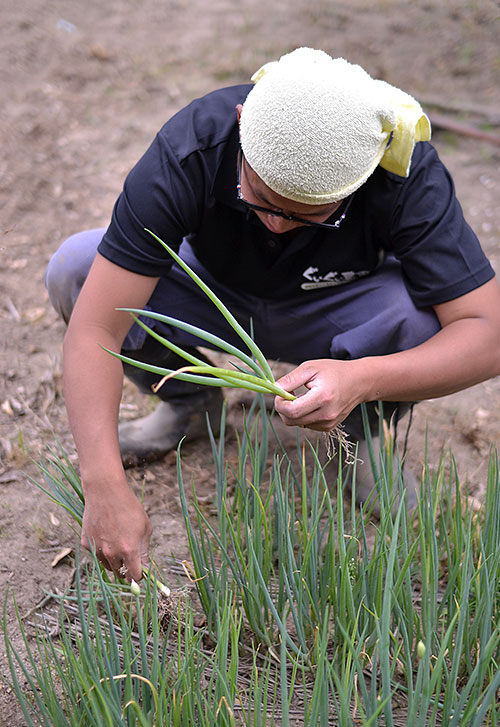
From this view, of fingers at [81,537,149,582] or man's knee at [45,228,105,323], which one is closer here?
fingers at [81,537,149,582]

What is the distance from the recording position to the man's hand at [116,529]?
1410 mm

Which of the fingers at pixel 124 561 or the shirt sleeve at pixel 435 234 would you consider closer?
the fingers at pixel 124 561

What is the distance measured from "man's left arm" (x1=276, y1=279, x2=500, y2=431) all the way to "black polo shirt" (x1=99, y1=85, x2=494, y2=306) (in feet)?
0.17

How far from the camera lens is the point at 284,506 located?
138cm

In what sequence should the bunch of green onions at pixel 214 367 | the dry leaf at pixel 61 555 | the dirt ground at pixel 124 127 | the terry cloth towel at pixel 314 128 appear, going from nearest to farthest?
1. the bunch of green onions at pixel 214 367
2. the terry cloth towel at pixel 314 128
3. the dry leaf at pixel 61 555
4. the dirt ground at pixel 124 127

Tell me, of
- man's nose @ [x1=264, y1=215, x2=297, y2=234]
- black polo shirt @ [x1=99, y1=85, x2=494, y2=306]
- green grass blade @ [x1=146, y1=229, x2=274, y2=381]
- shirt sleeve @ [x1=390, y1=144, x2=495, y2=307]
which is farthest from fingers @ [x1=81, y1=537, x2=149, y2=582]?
shirt sleeve @ [x1=390, y1=144, x2=495, y2=307]

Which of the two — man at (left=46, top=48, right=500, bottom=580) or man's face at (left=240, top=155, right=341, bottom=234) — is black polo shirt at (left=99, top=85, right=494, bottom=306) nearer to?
man at (left=46, top=48, right=500, bottom=580)

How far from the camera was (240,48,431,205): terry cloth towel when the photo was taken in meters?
1.31

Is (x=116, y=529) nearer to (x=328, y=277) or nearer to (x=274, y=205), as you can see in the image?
(x=274, y=205)

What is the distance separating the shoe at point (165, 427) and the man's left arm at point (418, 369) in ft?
2.45

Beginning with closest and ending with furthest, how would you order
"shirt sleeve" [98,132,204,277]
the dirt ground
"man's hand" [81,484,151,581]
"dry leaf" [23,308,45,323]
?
"man's hand" [81,484,151,581] → "shirt sleeve" [98,132,204,277] → the dirt ground → "dry leaf" [23,308,45,323]

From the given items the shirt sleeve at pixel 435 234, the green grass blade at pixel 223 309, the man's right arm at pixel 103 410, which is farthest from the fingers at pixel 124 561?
the shirt sleeve at pixel 435 234

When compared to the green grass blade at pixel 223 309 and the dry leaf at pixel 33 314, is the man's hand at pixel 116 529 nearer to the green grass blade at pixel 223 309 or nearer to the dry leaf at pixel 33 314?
the green grass blade at pixel 223 309

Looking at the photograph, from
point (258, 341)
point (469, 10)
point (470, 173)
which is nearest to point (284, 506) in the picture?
point (258, 341)
